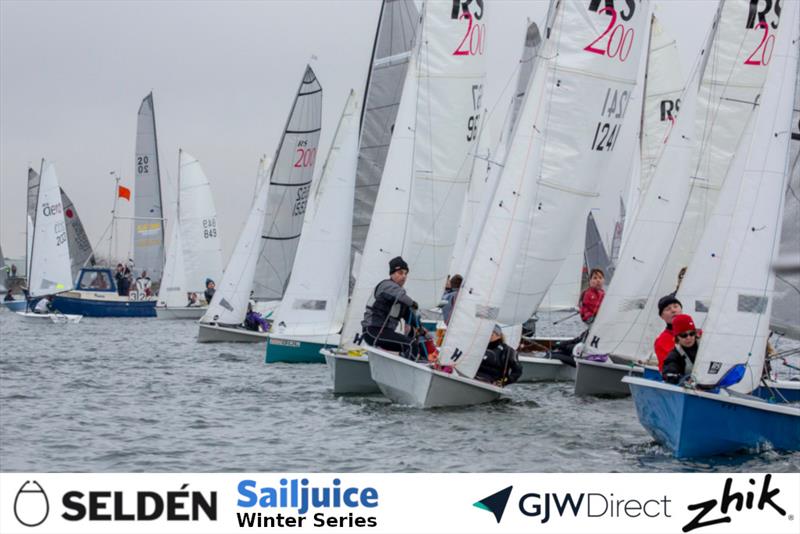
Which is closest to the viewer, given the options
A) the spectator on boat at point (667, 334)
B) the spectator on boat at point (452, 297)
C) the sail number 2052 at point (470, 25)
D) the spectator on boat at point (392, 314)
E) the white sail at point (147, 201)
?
the spectator on boat at point (667, 334)

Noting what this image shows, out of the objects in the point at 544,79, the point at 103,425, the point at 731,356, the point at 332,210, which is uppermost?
the point at 544,79

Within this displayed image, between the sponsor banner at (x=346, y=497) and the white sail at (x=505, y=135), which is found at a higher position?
the white sail at (x=505, y=135)

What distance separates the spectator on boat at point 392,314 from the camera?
1457cm

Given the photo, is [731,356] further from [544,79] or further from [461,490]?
[544,79]

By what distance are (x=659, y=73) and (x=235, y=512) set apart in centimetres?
1662

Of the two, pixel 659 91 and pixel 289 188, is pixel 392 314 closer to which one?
pixel 659 91

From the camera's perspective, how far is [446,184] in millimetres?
19125

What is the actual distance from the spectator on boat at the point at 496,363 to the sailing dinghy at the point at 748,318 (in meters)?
3.76

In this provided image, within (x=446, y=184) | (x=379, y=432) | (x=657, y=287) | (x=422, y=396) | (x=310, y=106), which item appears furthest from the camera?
(x=310, y=106)

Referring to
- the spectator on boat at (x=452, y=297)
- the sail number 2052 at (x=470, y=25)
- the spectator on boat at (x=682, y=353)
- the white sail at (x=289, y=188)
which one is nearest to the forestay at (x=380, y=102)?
the sail number 2052 at (x=470, y=25)

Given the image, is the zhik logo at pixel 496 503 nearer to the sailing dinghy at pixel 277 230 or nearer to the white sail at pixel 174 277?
the sailing dinghy at pixel 277 230

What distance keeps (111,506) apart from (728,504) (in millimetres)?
3749

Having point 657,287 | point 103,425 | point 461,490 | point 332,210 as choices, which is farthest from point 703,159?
point 461,490

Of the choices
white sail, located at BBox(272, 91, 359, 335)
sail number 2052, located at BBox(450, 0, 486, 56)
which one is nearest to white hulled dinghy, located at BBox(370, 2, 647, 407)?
sail number 2052, located at BBox(450, 0, 486, 56)
